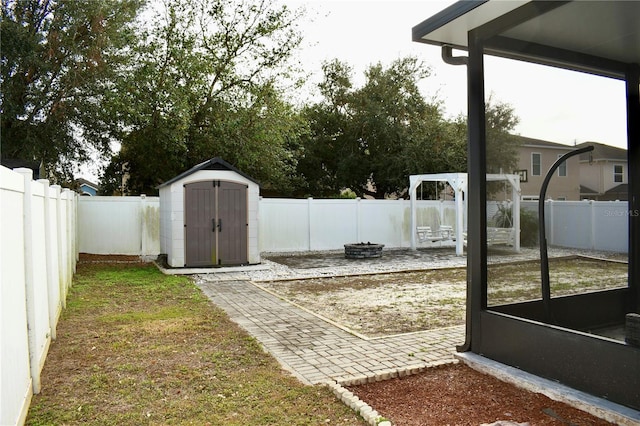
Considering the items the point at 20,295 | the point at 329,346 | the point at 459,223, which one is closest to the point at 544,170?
the point at 329,346

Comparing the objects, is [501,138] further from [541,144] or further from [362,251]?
[362,251]

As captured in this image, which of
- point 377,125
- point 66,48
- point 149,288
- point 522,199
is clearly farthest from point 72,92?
point 522,199

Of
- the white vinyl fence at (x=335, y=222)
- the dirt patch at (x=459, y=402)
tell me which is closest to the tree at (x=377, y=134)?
the white vinyl fence at (x=335, y=222)

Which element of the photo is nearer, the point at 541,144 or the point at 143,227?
the point at 541,144

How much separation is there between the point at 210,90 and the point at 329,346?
42.7 ft

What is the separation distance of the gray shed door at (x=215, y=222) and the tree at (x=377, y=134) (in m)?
9.99

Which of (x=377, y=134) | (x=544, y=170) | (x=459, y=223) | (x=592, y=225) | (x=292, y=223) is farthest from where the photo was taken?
(x=377, y=134)

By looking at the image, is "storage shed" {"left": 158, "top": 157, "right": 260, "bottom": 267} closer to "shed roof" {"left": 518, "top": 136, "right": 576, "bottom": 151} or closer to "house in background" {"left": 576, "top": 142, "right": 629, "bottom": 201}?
"shed roof" {"left": 518, "top": 136, "right": 576, "bottom": 151}

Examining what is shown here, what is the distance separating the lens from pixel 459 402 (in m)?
3.31

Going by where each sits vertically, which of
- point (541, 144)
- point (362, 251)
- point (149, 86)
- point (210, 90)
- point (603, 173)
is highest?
point (210, 90)

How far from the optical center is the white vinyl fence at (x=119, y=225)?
42.3 ft

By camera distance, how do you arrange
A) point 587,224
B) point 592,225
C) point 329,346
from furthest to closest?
point 329,346, point 592,225, point 587,224

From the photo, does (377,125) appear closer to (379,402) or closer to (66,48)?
(66,48)

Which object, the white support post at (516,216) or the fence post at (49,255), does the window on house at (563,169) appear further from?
the fence post at (49,255)
